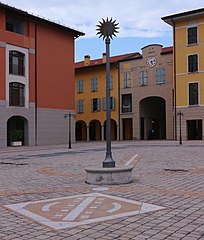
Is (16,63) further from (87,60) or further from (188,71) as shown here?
(87,60)

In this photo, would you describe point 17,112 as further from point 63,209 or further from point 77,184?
point 63,209

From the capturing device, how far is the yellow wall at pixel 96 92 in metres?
47.6

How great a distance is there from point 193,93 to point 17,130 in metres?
18.8

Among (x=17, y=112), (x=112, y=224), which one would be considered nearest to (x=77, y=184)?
(x=112, y=224)

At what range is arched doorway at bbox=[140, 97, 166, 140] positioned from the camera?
153 feet

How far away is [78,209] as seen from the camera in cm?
629

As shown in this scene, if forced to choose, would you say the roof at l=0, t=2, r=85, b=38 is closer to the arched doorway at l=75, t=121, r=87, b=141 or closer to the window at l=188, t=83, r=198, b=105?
the window at l=188, t=83, r=198, b=105

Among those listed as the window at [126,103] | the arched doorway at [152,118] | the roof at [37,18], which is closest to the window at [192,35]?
the arched doorway at [152,118]

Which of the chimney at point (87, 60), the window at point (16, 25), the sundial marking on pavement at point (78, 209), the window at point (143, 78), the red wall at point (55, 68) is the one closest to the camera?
the sundial marking on pavement at point (78, 209)

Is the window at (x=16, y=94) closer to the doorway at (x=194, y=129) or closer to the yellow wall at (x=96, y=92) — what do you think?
the yellow wall at (x=96, y=92)

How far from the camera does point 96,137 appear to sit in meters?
51.2

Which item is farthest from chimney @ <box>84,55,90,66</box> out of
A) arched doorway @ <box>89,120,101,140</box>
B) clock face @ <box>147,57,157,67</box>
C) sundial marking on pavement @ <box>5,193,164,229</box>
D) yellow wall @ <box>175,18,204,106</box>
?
sundial marking on pavement @ <box>5,193,164,229</box>

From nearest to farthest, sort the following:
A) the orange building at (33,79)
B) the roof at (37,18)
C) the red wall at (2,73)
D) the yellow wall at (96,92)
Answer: the red wall at (2,73) < the roof at (37,18) < the orange building at (33,79) < the yellow wall at (96,92)

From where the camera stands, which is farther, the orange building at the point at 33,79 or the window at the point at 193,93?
the window at the point at 193,93
